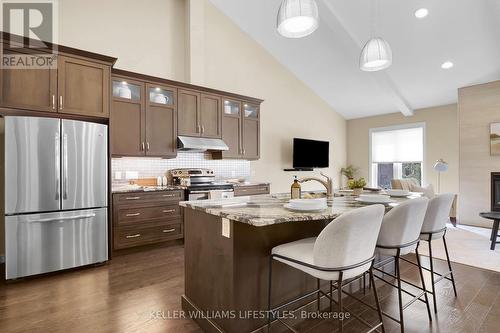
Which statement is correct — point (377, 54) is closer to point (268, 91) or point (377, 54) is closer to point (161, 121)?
point (161, 121)

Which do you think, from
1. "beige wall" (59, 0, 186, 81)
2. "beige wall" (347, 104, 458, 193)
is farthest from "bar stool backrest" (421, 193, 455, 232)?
"beige wall" (347, 104, 458, 193)

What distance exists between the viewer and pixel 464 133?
18.0 feet

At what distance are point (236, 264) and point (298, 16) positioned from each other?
201 centimetres

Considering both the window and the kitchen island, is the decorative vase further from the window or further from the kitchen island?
the window

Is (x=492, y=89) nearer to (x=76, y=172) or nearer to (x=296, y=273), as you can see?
(x=296, y=273)

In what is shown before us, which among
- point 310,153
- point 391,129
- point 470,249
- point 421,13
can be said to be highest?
point 421,13

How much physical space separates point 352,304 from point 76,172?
3.16m

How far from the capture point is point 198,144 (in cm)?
445

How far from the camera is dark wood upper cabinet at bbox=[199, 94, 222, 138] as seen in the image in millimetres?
4676

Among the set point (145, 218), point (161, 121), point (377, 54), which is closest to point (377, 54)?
point (377, 54)

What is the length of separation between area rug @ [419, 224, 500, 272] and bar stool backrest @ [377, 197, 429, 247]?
2.07 metres

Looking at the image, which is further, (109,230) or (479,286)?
(109,230)

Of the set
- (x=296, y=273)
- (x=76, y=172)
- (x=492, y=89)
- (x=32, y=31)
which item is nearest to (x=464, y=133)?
(x=492, y=89)

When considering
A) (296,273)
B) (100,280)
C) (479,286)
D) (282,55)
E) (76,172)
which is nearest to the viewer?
(296,273)
